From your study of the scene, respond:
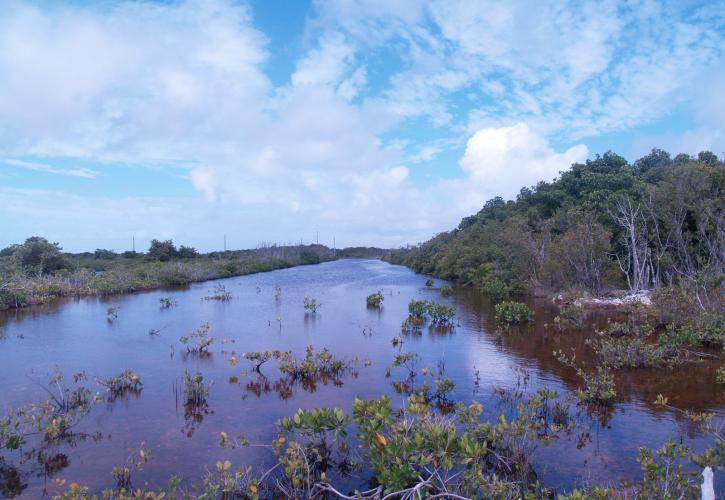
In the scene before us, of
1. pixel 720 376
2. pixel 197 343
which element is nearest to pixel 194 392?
pixel 197 343

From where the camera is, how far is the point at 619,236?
2592 centimetres

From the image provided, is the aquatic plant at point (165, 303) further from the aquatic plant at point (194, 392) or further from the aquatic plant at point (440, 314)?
the aquatic plant at point (194, 392)

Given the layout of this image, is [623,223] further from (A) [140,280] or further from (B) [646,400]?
(A) [140,280]

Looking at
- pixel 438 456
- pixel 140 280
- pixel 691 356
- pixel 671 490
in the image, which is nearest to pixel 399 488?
pixel 438 456

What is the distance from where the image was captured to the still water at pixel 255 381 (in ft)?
23.5

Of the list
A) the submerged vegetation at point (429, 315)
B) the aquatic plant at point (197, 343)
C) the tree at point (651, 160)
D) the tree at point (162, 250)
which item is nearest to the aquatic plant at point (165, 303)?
the aquatic plant at point (197, 343)

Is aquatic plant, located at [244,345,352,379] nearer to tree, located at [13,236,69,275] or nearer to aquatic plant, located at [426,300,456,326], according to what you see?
aquatic plant, located at [426,300,456,326]

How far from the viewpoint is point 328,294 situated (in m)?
31.0

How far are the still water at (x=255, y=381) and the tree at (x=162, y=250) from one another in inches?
1135

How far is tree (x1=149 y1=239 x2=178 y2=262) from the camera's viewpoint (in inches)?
1994

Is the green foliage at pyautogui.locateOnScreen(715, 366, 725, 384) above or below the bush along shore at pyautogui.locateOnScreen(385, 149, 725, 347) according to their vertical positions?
below

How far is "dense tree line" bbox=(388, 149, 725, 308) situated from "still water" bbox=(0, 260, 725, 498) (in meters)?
4.43

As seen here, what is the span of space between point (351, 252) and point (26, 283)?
11020 centimetres

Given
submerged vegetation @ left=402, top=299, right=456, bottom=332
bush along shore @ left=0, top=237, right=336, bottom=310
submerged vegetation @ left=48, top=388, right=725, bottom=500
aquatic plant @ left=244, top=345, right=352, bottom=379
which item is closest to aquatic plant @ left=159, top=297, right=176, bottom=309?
bush along shore @ left=0, top=237, right=336, bottom=310
